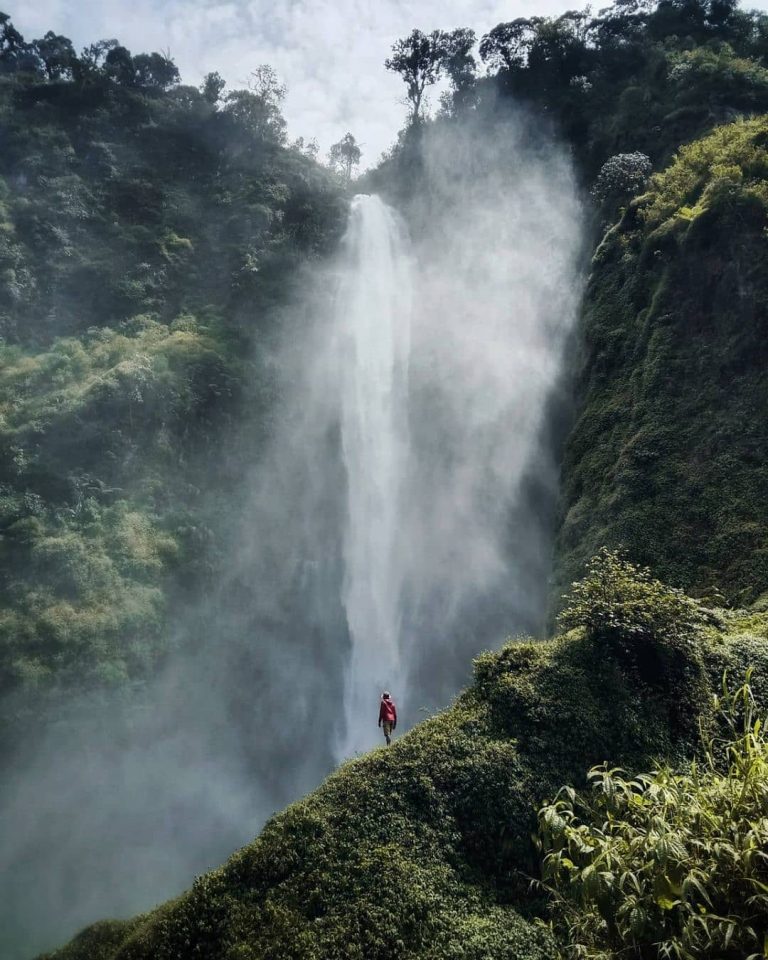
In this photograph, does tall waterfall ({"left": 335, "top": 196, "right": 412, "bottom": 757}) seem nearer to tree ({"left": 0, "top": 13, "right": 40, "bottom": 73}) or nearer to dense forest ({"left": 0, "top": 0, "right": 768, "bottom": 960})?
dense forest ({"left": 0, "top": 0, "right": 768, "bottom": 960})

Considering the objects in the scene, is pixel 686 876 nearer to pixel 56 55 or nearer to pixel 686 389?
pixel 686 389

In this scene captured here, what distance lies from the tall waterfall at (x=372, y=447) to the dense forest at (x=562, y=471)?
3238 millimetres

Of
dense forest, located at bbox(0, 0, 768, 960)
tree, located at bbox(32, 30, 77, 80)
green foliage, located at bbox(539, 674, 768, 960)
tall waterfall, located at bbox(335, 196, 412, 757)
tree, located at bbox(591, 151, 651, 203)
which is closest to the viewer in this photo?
green foliage, located at bbox(539, 674, 768, 960)

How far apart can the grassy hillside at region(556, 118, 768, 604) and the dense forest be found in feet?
0.28

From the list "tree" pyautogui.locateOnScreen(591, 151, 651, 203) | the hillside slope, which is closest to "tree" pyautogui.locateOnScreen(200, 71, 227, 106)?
the hillside slope

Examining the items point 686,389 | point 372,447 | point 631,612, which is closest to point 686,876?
point 631,612

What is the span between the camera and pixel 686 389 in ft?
58.4

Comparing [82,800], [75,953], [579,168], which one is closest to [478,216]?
[579,168]

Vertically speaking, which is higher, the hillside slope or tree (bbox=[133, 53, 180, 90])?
tree (bbox=[133, 53, 180, 90])

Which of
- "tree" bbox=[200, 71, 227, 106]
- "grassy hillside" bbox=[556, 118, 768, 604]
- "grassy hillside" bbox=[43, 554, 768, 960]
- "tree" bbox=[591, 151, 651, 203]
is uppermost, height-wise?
"tree" bbox=[200, 71, 227, 106]

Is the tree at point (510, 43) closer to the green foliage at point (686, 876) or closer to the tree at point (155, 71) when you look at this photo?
the tree at point (155, 71)

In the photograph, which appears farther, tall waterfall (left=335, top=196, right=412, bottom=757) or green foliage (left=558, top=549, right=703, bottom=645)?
tall waterfall (left=335, top=196, right=412, bottom=757)

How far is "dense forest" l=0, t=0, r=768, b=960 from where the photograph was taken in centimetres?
653

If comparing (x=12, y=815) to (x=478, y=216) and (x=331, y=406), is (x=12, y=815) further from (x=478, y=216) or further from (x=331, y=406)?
(x=478, y=216)
